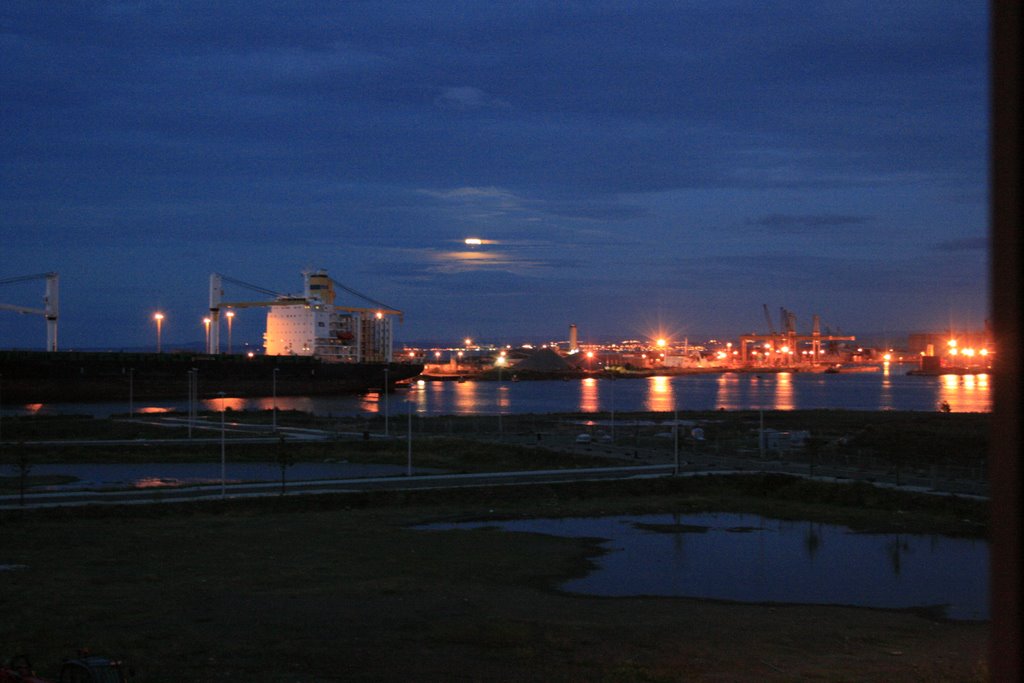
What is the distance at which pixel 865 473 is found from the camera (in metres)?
18.1

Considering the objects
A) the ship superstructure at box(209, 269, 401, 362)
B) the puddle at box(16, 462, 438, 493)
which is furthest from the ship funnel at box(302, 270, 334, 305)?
the puddle at box(16, 462, 438, 493)

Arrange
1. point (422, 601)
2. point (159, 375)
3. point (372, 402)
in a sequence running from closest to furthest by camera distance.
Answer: point (422, 601) → point (159, 375) → point (372, 402)

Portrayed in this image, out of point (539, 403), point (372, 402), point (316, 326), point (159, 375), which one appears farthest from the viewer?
point (316, 326)

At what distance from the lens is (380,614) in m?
8.10

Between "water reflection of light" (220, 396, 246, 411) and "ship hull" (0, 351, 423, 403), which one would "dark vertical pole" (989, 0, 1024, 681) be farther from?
"water reflection of light" (220, 396, 246, 411)

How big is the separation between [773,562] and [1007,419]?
10588 millimetres

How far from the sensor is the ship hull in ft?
166

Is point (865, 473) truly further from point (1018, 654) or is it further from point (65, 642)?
point (1018, 654)

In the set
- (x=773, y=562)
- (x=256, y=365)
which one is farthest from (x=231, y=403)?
(x=773, y=562)

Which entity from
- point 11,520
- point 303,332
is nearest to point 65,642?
point 11,520

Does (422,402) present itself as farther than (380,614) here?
Yes

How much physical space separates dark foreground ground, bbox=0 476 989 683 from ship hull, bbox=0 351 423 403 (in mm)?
34174

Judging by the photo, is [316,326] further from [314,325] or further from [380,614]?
[380,614]

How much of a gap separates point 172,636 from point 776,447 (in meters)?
19.4
